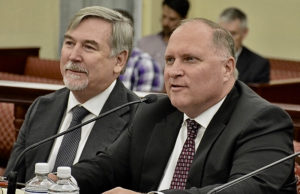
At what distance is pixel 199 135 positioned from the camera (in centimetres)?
311

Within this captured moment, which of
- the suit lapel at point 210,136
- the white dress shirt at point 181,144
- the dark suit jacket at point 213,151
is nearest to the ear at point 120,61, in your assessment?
Result: the dark suit jacket at point 213,151

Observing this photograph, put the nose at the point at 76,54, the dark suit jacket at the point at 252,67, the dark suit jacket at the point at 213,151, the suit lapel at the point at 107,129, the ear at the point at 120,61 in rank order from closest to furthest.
→ 1. the dark suit jacket at the point at 213,151
2. the suit lapel at the point at 107,129
3. the nose at the point at 76,54
4. the ear at the point at 120,61
5. the dark suit jacket at the point at 252,67

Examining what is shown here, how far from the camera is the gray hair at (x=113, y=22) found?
3.76 m

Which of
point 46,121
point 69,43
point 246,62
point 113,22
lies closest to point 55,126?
point 46,121

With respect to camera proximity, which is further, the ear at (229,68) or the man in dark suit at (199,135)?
the ear at (229,68)

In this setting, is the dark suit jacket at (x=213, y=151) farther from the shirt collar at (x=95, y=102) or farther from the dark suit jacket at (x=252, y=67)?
the dark suit jacket at (x=252, y=67)

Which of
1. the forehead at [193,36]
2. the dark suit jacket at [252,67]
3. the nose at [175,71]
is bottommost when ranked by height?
the dark suit jacket at [252,67]

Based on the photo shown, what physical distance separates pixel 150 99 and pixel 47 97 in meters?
0.99

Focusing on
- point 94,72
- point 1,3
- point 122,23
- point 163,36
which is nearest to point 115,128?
point 94,72

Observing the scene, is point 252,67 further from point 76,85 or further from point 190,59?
point 190,59

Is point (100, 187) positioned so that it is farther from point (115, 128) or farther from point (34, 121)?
point (34, 121)

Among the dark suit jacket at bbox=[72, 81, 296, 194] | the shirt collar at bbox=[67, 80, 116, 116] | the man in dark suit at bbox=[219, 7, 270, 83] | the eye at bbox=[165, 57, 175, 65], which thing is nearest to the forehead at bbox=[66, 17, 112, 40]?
the shirt collar at bbox=[67, 80, 116, 116]

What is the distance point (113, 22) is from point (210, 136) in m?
1.01

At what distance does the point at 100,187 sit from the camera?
10.6 feet
